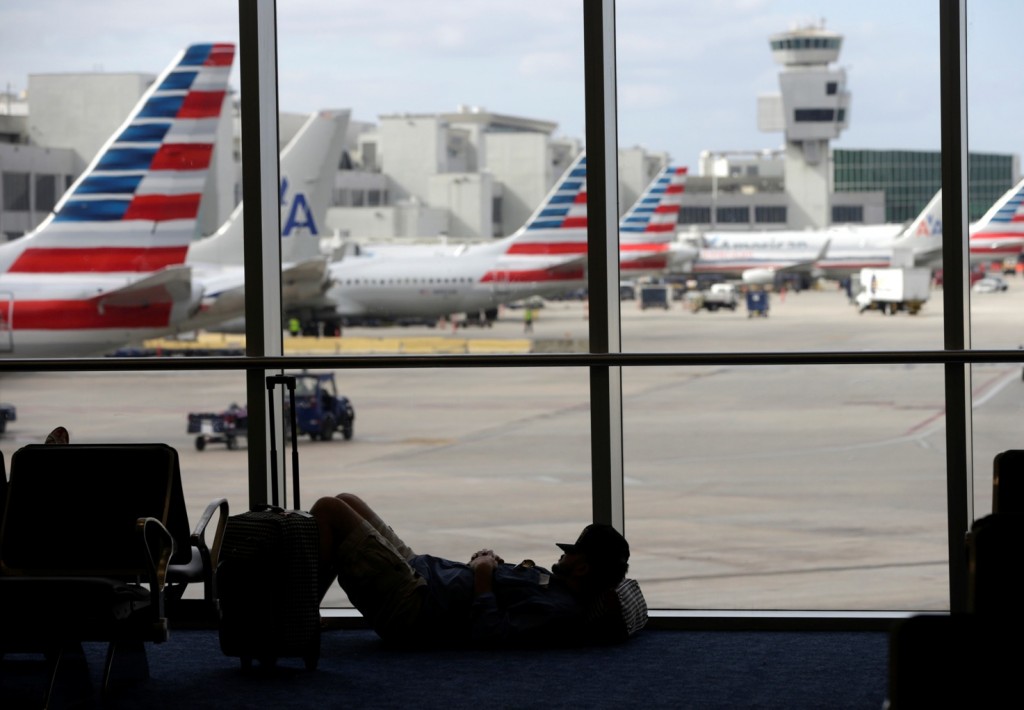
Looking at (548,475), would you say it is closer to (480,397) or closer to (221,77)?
(221,77)

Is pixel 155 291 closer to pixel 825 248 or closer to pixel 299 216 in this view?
pixel 299 216

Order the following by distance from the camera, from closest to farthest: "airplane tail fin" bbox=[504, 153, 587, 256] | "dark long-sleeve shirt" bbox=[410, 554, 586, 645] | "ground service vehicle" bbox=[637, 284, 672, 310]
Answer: "dark long-sleeve shirt" bbox=[410, 554, 586, 645] < "airplane tail fin" bbox=[504, 153, 587, 256] < "ground service vehicle" bbox=[637, 284, 672, 310]

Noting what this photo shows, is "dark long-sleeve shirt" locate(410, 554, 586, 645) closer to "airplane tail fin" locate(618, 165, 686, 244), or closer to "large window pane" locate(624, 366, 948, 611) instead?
"large window pane" locate(624, 366, 948, 611)

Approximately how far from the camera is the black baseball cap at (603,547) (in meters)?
3.41

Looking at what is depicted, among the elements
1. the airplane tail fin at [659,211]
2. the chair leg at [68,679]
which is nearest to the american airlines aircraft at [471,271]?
the airplane tail fin at [659,211]

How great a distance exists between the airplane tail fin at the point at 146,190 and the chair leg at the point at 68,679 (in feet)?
50.9

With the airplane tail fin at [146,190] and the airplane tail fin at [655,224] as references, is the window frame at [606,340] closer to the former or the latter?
the airplane tail fin at [146,190]

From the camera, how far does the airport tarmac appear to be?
15.9m

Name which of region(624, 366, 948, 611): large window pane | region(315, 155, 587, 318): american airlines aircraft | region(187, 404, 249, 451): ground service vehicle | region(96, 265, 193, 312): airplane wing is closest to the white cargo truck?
region(624, 366, 948, 611): large window pane

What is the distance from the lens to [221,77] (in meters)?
18.2

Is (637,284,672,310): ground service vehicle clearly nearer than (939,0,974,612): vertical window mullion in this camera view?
No

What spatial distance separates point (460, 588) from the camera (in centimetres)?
354

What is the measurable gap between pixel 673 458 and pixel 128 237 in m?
10.5

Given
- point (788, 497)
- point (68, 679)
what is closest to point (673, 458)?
point (788, 497)
